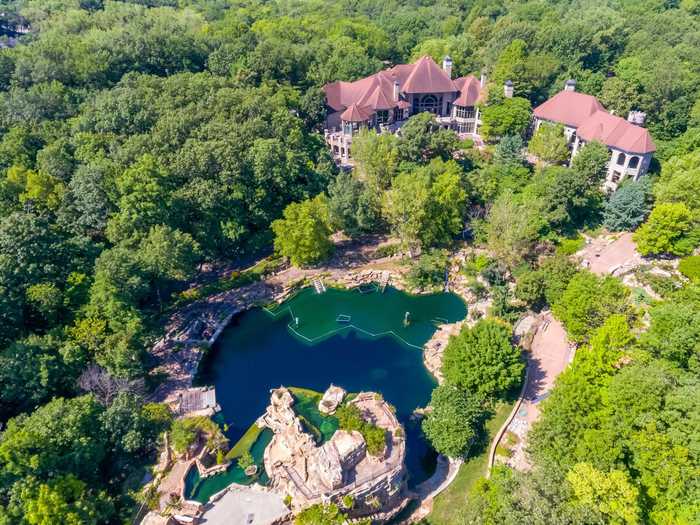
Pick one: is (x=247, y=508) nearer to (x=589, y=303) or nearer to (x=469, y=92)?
(x=589, y=303)

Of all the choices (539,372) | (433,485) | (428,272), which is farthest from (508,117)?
(433,485)

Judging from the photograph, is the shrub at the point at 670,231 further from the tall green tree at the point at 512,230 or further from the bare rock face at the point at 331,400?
the bare rock face at the point at 331,400

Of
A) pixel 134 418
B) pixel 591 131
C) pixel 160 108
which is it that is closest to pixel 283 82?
pixel 160 108

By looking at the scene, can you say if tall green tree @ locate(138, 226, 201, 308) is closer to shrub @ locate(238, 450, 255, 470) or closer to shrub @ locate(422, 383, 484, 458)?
shrub @ locate(238, 450, 255, 470)

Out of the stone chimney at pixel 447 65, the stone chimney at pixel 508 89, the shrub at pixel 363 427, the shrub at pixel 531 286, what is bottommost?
the shrub at pixel 363 427

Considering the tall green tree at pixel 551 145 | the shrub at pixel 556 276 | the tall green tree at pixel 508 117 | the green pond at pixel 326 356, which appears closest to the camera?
the green pond at pixel 326 356

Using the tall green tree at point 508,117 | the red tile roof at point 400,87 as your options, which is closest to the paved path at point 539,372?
the tall green tree at point 508,117

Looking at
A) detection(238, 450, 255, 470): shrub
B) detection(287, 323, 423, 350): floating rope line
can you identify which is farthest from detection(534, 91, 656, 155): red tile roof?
detection(238, 450, 255, 470): shrub
